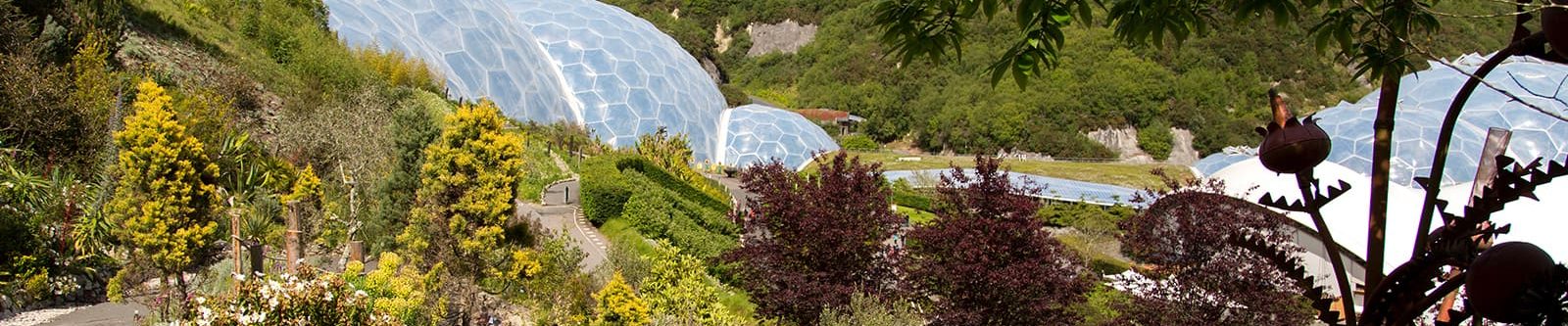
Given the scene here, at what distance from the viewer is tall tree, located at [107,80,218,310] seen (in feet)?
29.2

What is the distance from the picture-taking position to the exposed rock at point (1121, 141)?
54062mm

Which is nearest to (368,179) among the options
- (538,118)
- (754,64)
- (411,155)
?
(411,155)

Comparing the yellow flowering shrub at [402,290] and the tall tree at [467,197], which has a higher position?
the tall tree at [467,197]

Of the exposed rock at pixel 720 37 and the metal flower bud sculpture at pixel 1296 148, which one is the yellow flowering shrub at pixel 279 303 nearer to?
the metal flower bud sculpture at pixel 1296 148

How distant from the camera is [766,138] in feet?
115

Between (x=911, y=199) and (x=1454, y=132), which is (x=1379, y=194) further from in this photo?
(x=1454, y=132)

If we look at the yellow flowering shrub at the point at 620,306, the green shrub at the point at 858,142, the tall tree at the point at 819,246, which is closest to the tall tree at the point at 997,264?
the tall tree at the point at 819,246

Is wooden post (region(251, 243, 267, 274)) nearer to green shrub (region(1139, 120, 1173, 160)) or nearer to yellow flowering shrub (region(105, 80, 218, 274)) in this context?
yellow flowering shrub (region(105, 80, 218, 274))

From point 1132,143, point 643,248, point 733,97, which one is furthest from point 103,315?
point 1132,143

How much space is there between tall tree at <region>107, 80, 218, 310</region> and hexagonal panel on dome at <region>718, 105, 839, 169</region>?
956 inches

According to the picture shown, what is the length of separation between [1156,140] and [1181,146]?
1.70 m

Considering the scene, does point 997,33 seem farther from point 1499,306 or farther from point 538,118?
point 1499,306

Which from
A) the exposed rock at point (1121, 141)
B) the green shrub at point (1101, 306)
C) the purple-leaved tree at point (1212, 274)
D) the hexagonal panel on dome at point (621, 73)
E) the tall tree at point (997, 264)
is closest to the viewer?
the purple-leaved tree at point (1212, 274)

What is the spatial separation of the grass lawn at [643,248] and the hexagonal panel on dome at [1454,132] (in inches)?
648
